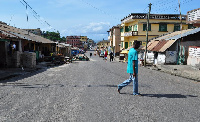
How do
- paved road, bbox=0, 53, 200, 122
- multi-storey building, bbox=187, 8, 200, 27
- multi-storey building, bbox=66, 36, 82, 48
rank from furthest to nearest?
multi-storey building, bbox=66, 36, 82, 48
multi-storey building, bbox=187, 8, 200, 27
paved road, bbox=0, 53, 200, 122

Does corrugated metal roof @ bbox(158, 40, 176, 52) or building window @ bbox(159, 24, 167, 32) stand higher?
building window @ bbox(159, 24, 167, 32)

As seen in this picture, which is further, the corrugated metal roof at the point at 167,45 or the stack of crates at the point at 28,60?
the corrugated metal roof at the point at 167,45

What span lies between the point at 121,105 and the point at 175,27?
1436 inches

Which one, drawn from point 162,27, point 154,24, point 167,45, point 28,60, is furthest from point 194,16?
point 162,27

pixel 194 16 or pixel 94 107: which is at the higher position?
pixel 194 16

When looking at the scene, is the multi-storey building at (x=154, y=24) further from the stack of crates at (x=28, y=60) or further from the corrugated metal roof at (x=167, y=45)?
the stack of crates at (x=28, y=60)

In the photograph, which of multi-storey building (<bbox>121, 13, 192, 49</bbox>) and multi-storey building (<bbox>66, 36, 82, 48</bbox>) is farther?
multi-storey building (<bbox>66, 36, 82, 48</bbox>)

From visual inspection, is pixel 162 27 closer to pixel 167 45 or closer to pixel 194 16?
pixel 167 45

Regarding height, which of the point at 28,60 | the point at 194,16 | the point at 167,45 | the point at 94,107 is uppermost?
the point at 194,16

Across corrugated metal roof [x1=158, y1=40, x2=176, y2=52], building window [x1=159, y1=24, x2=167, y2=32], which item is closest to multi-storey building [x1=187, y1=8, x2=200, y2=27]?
corrugated metal roof [x1=158, y1=40, x2=176, y2=52]

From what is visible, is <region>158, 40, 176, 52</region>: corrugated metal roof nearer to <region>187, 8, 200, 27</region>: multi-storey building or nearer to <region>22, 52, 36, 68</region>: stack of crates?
<region>187, 8, 200, 27</region>: multi-storey building

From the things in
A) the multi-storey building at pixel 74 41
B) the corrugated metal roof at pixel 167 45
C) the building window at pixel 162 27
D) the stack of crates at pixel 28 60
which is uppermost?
the multi-storey building at pixel 74 41

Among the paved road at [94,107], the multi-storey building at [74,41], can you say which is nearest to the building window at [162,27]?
the paved road at [94,107]

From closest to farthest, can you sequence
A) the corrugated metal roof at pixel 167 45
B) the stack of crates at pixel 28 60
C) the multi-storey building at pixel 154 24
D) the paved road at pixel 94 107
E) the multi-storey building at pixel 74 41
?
the paved road at pixel 94 107, the stack of crates at pixel 28 60, the corrugated metal roof at pixel 167 45, the multi-storey building at pixel 154 24, the multi-storey building at pixel 74 41
